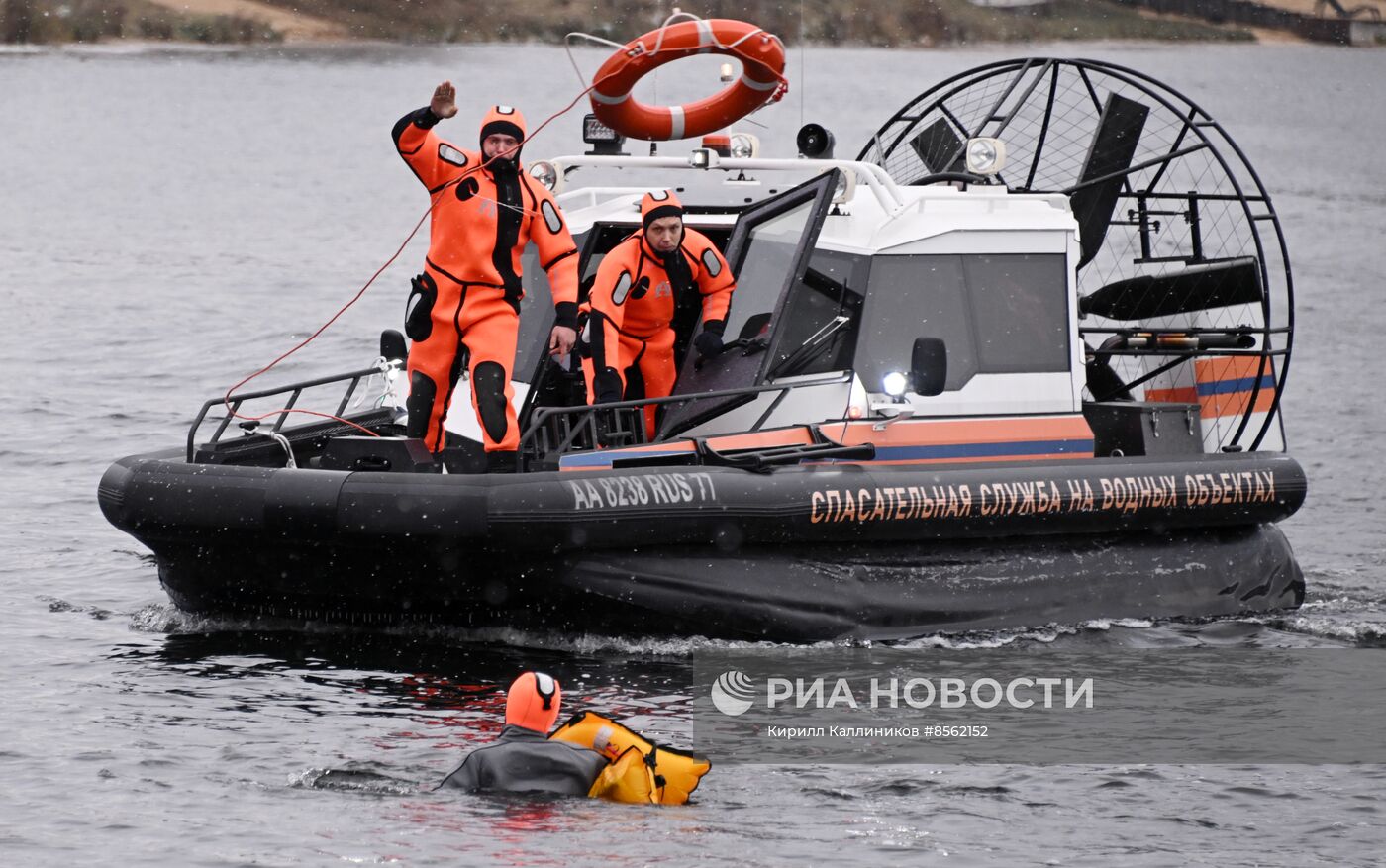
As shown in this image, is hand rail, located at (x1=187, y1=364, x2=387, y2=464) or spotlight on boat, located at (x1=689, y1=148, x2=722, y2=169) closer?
hand rail, located at (x1=187, y1=364, x2=387, y2=464)

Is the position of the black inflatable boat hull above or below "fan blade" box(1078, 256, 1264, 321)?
below

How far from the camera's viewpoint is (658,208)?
9.35 meters

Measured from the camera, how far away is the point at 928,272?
9.66m

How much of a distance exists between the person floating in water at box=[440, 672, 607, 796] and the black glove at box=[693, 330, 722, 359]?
9.84ft

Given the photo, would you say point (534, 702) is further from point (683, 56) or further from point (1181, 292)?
point (1181, 292)

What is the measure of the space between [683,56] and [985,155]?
1.69 metres

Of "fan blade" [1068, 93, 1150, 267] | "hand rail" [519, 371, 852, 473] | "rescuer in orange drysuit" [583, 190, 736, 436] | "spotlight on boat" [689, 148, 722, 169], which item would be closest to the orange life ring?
"spotlight on boat" [689, 148, 722, 169]

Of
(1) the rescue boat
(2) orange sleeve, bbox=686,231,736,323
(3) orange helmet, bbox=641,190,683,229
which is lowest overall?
(1) the rescue boat

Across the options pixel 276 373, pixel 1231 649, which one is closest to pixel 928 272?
pixel 1231 649

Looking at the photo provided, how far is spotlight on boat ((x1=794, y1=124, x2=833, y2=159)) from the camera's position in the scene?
1048 centimetres

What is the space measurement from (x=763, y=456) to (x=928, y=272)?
131 cm

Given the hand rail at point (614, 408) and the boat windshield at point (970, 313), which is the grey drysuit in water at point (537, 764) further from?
the boat windshield at point (970, 313)

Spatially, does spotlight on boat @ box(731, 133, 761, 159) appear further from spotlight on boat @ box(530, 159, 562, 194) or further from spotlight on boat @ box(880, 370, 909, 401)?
spotlight on boat @ box(880, 370, 909, 401)

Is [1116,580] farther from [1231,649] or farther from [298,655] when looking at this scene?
[298,655]
